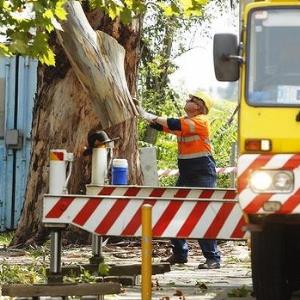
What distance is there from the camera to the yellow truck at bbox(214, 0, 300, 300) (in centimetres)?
691

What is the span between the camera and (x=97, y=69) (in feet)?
41.0

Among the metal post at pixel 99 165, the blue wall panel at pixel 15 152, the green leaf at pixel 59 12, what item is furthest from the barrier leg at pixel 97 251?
the blue wall panel at pixel 15 152

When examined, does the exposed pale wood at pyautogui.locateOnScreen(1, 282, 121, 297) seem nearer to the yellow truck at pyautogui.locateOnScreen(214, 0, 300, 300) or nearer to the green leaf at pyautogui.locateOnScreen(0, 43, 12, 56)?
the yellow truck at pyautogui.locateOnScreen(214, 0, 300, 300)

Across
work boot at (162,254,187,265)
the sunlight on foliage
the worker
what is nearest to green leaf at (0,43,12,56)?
the worker

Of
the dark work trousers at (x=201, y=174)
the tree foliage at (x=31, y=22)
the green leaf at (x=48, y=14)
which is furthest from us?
the dark work trousers at (x=201, y=174)

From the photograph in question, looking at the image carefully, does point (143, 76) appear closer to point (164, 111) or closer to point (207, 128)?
point (164, 111)

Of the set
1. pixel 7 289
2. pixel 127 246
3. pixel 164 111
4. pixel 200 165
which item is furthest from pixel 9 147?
pixel 164 111

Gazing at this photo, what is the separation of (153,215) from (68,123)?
6.92 metres

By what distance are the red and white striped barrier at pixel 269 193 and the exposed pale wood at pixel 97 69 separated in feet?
17.4

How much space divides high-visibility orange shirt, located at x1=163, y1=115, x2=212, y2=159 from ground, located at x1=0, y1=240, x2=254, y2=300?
4.34ft

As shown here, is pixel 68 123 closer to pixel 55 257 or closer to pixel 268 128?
pixel 55 257

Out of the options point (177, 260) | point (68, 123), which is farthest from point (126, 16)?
point (68, 123)

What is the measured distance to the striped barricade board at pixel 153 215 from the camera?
7.70 m

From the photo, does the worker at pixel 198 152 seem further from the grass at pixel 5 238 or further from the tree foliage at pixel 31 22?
the grass at pixel 5 238
